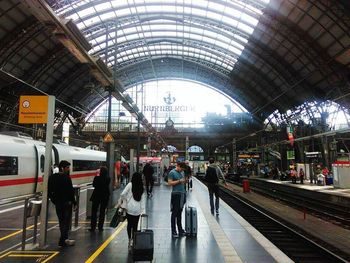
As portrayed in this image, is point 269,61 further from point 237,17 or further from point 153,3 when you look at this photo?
point 153,3

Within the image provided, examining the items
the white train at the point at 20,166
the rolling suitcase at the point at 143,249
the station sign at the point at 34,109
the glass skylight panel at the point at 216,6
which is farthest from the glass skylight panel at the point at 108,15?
the rolling suitcase at the point at 143,249

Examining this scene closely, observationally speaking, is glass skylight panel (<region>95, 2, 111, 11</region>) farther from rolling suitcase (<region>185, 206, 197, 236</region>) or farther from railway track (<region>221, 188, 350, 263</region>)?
rolling suitcase (<region>185, 206, 197, 236</region>)

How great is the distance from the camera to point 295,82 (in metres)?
45.2

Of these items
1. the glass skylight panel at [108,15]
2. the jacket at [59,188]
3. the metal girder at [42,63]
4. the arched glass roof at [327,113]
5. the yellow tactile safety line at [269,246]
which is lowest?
the yellow tactile safety line at [269,246]

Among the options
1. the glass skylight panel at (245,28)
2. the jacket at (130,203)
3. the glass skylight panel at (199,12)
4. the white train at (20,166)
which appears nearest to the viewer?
the jacket at (130,203)

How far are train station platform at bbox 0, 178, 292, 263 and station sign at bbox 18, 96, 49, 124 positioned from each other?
113 inches

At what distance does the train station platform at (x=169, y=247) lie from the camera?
755cm

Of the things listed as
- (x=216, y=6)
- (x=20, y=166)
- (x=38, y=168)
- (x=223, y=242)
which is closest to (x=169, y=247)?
(x=223, y=242)

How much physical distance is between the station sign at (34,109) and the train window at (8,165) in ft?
28.7

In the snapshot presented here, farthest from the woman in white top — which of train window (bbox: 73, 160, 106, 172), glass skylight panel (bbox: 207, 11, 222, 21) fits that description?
glass skylight panel (bbox: 207, 11, 222, 21)

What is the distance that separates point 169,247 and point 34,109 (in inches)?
173

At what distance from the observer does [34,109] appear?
Answer: 9.05 meters

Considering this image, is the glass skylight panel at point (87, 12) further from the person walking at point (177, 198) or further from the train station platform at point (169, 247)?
the person walking at point (177, 198)

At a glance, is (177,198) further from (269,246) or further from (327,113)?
(327,113)
